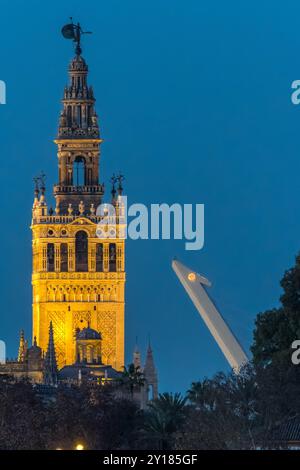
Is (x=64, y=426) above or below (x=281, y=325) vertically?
below

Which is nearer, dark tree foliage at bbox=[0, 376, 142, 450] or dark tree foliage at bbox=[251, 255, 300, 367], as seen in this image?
dark tree foliage at bbox=[0, 376, 142, 450]

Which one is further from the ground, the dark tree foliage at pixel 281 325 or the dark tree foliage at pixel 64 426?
the dark tree foliage at pixel 281 325

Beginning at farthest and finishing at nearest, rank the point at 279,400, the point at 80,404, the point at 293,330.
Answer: the point at 80,404 → the point at 293,330 → the point at 279,400

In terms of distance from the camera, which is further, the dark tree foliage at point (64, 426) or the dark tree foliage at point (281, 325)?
the dark tree foliage at point (281, 325)

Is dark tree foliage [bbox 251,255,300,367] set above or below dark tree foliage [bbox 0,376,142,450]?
above

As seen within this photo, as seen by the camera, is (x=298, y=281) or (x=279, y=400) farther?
(x=298, y=281)

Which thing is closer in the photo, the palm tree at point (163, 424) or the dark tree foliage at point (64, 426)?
the dark tree foliage at point (64, 426)
